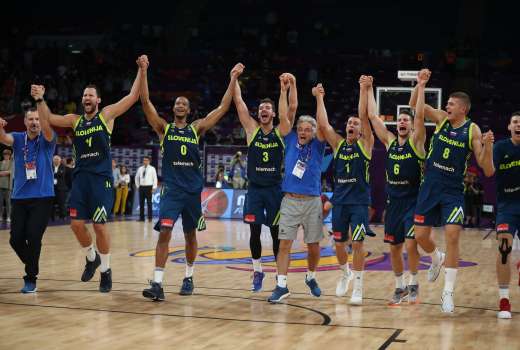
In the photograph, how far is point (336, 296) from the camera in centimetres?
983

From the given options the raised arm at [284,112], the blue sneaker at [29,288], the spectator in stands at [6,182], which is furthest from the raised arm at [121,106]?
the spectator in stands at [6,182]

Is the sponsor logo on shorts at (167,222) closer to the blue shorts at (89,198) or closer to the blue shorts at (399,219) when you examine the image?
the blue shorts at (89,198)

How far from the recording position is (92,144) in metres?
9.55

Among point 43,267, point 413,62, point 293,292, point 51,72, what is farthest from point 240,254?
point 51,72

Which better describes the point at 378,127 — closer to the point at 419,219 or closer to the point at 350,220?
the point at 350,220

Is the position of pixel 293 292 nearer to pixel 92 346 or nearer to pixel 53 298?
pixel 53 298

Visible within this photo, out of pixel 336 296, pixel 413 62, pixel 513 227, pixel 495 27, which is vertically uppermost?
pixel 495 27

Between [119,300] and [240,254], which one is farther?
[240,254]

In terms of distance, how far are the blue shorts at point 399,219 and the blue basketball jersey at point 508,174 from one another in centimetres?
100

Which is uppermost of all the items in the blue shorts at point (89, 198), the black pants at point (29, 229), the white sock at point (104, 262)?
the blue shorts at point (89, 198)

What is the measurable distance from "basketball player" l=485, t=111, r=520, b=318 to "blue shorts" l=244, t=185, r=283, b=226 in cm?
267

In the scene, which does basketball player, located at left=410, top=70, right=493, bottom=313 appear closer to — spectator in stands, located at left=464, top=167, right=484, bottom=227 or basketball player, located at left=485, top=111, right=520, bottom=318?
basketball player, located at left=485, top=111, right=520, bottom=318

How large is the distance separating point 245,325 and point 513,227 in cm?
318

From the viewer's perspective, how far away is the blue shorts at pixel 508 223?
8.65 m
